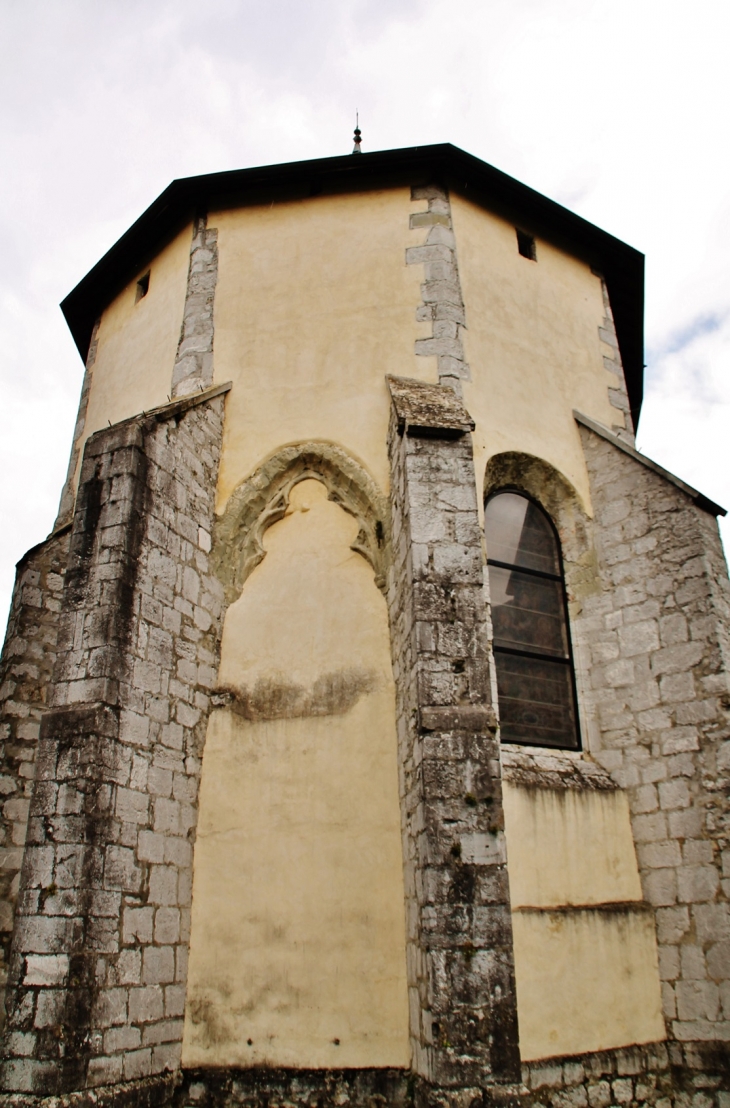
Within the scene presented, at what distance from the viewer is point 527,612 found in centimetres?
729

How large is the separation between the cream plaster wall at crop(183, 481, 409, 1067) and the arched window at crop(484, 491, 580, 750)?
1200 mm

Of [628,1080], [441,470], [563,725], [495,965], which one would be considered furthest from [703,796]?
[441,470]

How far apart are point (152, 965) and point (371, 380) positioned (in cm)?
502

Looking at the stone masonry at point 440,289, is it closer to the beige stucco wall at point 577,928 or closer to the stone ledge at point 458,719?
the stone ledge at point 458,719

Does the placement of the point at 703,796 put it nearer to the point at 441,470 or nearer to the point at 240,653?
the point at 441,470

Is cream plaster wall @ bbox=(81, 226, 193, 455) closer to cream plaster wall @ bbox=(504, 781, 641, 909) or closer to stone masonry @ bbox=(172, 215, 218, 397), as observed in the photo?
stone masonry @ bbox=(172, 215, 218, 397)

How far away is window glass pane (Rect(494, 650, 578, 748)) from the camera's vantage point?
6.74 metres

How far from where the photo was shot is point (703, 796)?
6203 millimetres

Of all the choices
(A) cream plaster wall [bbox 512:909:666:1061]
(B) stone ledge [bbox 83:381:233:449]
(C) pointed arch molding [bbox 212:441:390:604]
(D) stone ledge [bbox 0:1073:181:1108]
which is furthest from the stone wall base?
(B) stone ledge [bbox 83:381:233:449]

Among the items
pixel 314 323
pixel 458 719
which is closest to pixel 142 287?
pixel 314 323

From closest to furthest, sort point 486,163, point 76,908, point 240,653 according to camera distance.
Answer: point 76,908 → point 240,653 → point 486,163

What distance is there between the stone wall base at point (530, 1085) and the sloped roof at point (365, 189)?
785 cm

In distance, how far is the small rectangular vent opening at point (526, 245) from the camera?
8.83 metres

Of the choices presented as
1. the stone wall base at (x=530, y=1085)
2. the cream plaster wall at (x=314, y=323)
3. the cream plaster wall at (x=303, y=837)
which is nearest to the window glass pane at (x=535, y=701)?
the cream plaster wall at (x=303, y=837)
